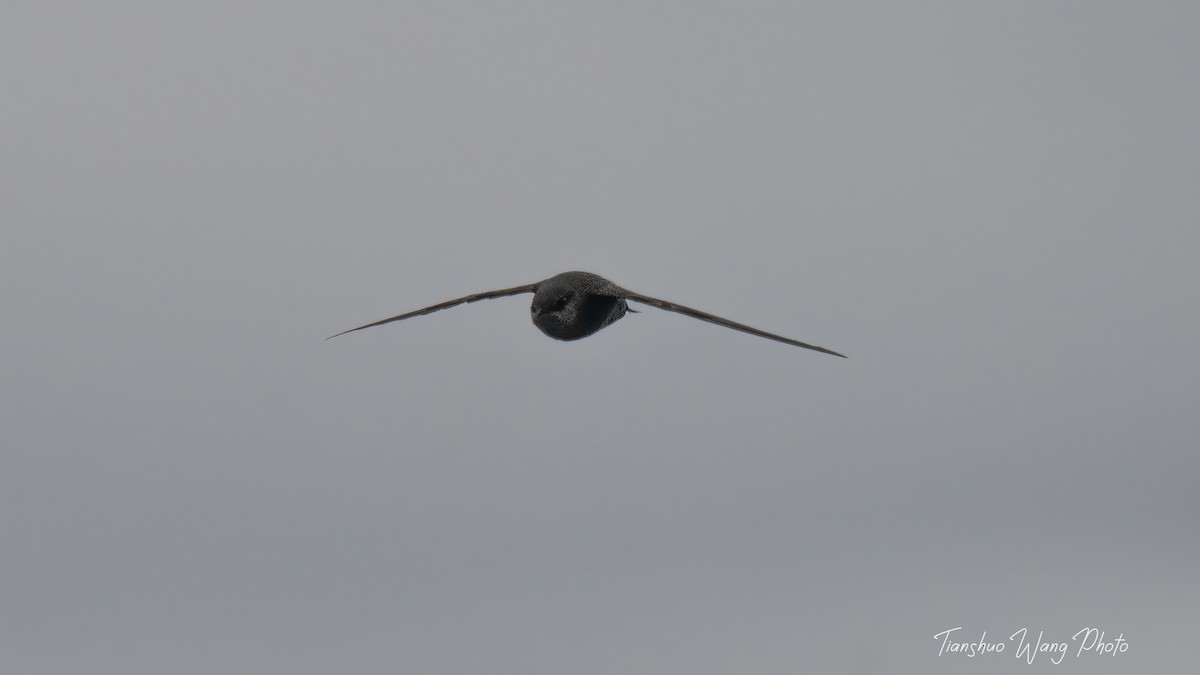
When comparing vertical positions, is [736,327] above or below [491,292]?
below

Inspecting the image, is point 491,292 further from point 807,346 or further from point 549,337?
point 807,346

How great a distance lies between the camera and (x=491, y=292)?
15.7 meters

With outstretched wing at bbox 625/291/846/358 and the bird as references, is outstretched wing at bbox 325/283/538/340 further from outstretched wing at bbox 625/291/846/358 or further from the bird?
outstretched wing at bbox 625/291/846/358

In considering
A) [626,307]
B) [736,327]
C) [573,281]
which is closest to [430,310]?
[573,281]

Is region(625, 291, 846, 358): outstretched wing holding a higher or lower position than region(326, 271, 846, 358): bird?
lower

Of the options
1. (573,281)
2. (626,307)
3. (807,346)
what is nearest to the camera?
(807,346)

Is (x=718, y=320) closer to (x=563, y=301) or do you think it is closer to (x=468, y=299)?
(x=563, y=301)

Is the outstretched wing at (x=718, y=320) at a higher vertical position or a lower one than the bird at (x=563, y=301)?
lower

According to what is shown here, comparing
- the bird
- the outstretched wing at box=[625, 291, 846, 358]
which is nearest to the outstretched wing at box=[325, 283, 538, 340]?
the bird

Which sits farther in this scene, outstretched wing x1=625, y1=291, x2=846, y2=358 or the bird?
the bird

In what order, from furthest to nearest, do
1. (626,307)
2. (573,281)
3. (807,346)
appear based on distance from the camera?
(626,307) < (573,281) < (807,346)

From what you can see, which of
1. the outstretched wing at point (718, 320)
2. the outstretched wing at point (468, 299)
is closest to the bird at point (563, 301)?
the outstretched wing at point (468, 299)

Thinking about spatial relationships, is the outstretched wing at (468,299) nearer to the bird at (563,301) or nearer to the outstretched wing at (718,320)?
the bird at (563,301)

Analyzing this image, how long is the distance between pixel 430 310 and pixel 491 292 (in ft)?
3.00
